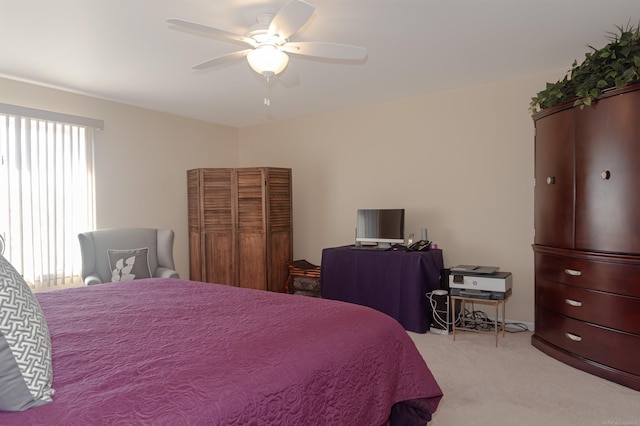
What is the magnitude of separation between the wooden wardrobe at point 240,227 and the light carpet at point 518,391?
2.20 metres

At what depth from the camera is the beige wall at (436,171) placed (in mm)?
3898

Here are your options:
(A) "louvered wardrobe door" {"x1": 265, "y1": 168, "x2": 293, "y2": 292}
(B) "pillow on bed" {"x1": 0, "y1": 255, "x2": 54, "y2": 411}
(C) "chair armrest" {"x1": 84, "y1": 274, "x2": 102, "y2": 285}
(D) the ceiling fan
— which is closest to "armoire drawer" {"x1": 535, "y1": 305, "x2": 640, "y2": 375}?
(D) the ceiling fan

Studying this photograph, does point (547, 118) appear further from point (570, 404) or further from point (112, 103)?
point (112, 103)

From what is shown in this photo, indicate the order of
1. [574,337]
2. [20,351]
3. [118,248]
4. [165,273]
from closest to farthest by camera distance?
[20,351] < [574,337] < [165,273] < [118,248]

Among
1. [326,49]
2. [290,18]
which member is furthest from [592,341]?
[290,18]

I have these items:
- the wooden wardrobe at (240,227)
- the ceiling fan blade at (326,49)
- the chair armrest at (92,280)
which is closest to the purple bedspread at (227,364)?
the chair armrest at (92,280)

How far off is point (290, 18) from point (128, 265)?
2.84 m

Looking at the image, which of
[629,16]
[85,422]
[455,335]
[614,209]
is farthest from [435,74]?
[85,422]

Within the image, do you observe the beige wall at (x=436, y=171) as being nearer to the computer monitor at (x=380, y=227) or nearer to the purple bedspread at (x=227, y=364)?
the computer monitor at (x=380, y=227)

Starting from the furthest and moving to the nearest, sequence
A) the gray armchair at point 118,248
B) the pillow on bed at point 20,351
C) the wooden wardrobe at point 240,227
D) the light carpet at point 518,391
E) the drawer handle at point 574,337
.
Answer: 1. the wooden wardrobe at point 240,227
2. the gray armchair at point 118,248
3. the drawer handle at point 574,337
4. the light carpet at point 518,391
5. the pillow on bed at point 20,351

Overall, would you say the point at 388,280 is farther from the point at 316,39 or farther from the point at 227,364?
the point at 227,364

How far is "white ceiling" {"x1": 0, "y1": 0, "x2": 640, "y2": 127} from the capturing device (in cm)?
252

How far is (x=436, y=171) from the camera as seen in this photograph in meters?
4.37

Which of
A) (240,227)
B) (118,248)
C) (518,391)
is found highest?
(240,227)
